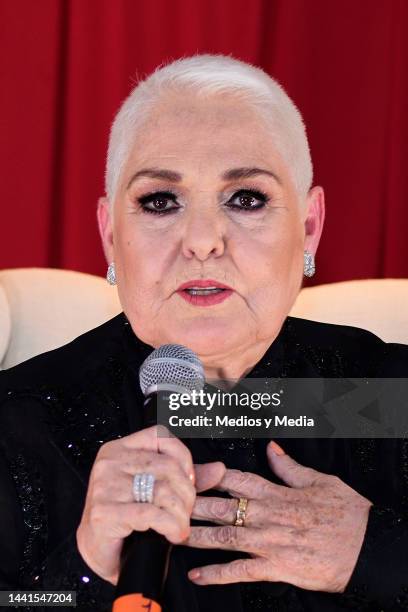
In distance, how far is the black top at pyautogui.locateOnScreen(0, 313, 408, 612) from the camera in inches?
55.3

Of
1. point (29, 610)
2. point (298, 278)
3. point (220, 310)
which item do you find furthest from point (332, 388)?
point (29, 610)

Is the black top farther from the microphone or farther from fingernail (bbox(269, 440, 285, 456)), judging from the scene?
the microphone

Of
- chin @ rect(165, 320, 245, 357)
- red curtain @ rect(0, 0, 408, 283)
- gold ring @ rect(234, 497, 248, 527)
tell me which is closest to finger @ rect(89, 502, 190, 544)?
gold ring @ rect(234, 497, 248, 527)

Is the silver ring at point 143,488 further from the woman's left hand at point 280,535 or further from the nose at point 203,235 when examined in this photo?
the nose at point 203,235

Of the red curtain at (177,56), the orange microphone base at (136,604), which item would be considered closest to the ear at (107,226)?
the orange microphone base at (136,604)

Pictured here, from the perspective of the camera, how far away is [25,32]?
2.68 metres

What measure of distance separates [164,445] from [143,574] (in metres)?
0.17

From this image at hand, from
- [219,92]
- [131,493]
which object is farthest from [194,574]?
[219,92]

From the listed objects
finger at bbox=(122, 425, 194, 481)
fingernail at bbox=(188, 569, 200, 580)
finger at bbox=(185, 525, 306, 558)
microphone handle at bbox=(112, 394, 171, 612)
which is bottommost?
fingernail at bbox=(188, 569, 200, 580)

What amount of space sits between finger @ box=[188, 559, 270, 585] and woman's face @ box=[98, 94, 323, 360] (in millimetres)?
328

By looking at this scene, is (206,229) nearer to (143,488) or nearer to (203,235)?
(203,235)

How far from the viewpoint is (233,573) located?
4.44 feet

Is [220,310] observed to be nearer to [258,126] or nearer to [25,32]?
[258,126]

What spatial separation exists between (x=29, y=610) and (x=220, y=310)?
531mm
